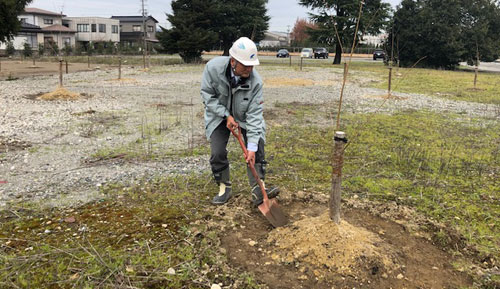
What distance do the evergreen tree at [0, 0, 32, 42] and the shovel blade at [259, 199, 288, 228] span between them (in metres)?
17.1

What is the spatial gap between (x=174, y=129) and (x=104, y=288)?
16.4ft

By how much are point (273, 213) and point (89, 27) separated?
66532mm

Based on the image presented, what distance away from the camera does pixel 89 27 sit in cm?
6084

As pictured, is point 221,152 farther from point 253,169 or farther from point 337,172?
point 337,172

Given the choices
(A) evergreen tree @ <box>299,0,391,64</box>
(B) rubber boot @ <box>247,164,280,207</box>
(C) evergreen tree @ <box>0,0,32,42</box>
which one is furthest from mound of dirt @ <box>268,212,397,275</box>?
(A) evergreen tree @ <box>299,0,391,64</box>

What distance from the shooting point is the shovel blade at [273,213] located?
10.9ft

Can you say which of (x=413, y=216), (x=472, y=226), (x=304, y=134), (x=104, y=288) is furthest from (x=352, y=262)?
(x=304, y=134)

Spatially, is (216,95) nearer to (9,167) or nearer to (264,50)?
(9,167)

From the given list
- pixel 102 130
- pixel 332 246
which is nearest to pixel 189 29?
pixel 102 130

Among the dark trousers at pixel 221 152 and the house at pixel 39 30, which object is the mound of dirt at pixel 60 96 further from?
the house at pixel 39 30

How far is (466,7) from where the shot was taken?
28.6 m

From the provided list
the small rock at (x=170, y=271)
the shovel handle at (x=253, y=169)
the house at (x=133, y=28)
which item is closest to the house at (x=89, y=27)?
the house at (x=133, y=28)

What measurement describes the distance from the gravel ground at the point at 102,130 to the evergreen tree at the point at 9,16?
15.7 feet

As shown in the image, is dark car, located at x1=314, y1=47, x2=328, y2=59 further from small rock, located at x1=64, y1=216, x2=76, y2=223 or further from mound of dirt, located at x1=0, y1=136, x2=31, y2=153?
small rock, located at x1=64, y1=216, x2=76, y2=223
